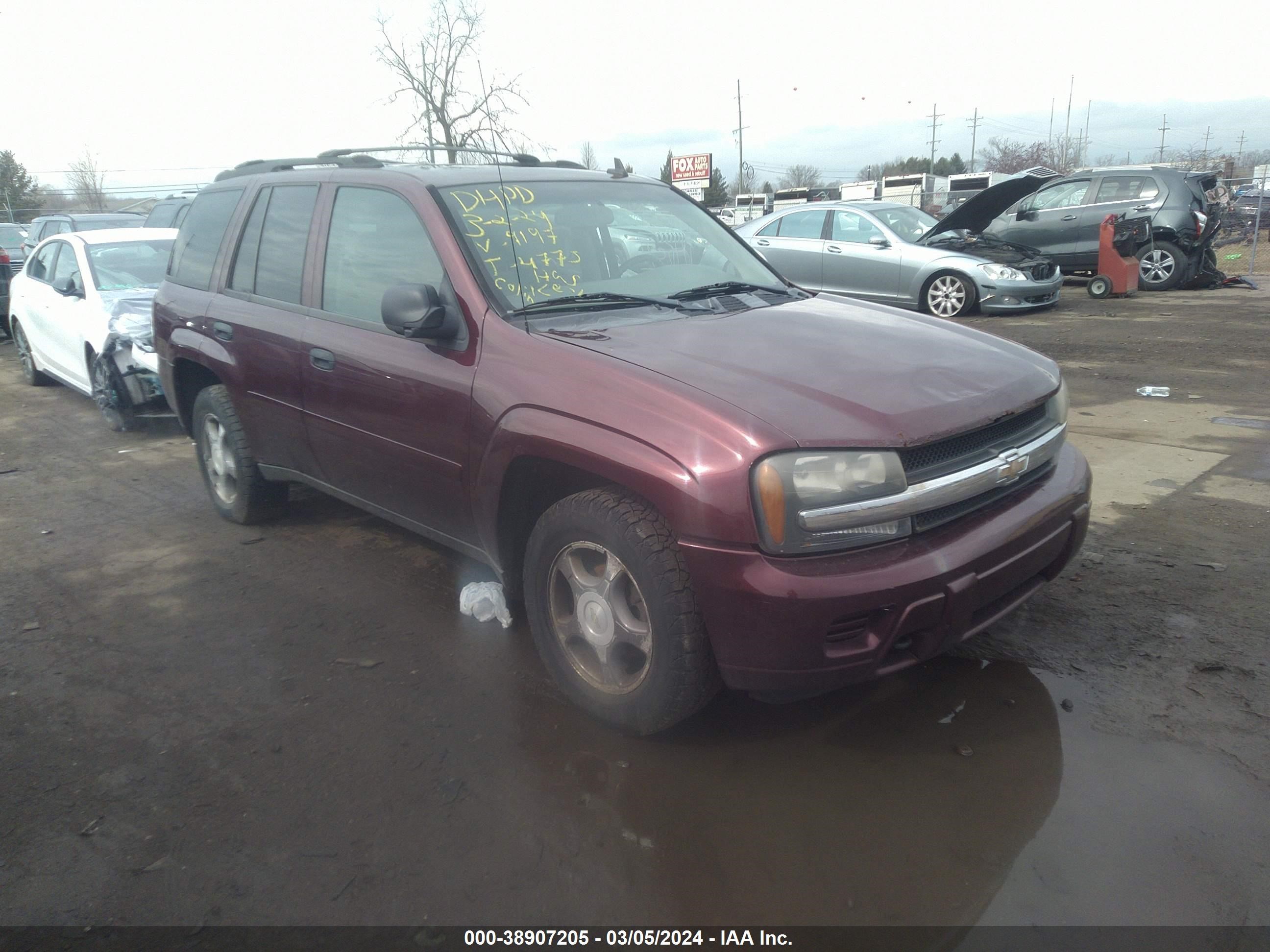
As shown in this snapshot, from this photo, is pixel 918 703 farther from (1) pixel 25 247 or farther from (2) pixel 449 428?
(1) pixel 25 247

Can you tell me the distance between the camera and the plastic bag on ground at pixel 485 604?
3805mm

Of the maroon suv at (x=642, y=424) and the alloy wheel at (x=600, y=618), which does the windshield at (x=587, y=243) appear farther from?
the alloy wheel at (x=600, y=618)

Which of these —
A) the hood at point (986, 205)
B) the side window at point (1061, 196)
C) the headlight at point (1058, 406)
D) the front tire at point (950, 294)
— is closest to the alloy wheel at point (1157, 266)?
the side window at point (1061, 196)

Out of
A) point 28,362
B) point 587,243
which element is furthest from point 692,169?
point 587,243

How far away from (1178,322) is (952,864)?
11.0 meters

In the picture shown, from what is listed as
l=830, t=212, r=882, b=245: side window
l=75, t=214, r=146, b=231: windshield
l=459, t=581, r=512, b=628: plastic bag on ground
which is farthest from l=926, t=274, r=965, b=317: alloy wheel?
l=75, t=214, r=146, b=231: windshield

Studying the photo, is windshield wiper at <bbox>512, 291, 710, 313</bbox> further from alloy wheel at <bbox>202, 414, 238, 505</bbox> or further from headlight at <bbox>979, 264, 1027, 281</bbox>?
headlight at <bbox>979, 264, 1027, 281</bbox>

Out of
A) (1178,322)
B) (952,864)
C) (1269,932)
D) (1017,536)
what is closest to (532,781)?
(952,864)

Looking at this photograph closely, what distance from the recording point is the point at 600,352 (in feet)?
9.50

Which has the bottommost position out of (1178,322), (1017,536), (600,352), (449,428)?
(1178,322)

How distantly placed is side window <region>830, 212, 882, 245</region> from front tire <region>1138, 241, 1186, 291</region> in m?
5.02

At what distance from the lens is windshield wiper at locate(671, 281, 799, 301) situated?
3643 mm

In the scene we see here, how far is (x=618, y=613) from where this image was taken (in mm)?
2848

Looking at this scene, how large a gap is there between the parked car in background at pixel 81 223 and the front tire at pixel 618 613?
1370 cm
